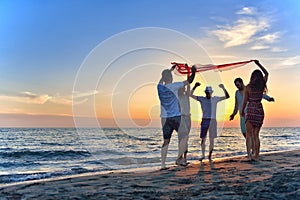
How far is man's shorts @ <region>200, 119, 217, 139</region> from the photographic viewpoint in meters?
8.72

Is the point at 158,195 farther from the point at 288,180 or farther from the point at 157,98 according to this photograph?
the point at 157,98

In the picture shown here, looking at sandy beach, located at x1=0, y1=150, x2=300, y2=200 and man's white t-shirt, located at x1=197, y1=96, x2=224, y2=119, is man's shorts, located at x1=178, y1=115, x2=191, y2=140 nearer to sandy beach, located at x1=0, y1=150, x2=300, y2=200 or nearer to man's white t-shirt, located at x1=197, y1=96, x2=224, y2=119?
man's white t-shirt, located at x1=197, y1=96, x2=224, y2=119

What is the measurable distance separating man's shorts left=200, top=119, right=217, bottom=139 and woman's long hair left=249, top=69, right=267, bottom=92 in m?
Result: 1.64

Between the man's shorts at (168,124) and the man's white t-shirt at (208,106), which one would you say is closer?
the man's shorts at (168,124)

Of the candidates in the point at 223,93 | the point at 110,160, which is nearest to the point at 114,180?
the point at 223,93

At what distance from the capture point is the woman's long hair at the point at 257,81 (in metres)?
7.38

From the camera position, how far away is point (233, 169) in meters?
7.11

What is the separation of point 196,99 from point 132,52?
199cm

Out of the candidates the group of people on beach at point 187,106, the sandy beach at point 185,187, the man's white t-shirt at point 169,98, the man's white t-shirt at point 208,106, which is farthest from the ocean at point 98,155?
the sandy beach at point 185,187

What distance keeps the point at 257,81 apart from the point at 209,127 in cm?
200

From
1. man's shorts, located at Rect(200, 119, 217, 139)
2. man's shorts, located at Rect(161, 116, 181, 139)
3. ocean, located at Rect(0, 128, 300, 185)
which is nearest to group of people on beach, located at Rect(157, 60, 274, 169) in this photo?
man's shorts, located at Rect(161, 116, 181, 139)

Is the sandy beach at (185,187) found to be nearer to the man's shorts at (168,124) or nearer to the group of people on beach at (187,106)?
the man's shorts at (168,124)

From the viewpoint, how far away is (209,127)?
29.3 feet

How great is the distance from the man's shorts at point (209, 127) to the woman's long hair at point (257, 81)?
164 cm
